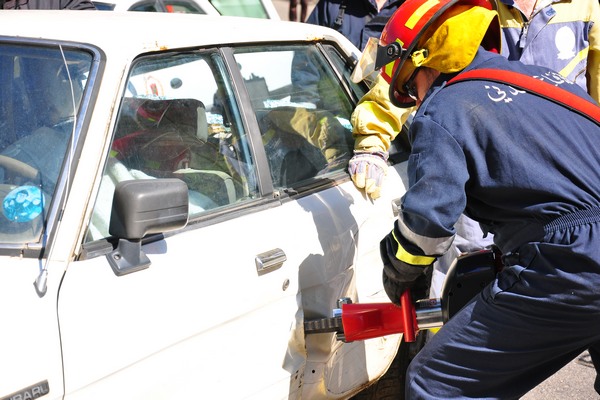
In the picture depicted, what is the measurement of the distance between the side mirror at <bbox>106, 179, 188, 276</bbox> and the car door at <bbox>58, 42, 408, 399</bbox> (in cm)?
3

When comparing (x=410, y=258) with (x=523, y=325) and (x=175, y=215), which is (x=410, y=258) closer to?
(x=523, y=325)

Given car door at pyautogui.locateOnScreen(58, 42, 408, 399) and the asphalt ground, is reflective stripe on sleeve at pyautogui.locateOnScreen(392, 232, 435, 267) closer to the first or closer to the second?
car door at pyautogui.locateOnScreen(58, 42, 408, 399)

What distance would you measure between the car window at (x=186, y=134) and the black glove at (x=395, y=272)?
1.63ft

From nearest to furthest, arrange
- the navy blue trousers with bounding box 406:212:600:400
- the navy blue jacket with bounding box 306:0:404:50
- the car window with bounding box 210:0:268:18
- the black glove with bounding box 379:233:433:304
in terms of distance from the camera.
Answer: the navy blue trousers with bounding box 406:212:600:400 → the black glove with bounding box 379:233:433:304 → the navy blue jacket with bounding box 306:0:404:50 → the car window with bounding box 210:0:268:18

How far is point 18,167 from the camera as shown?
7.52 ft

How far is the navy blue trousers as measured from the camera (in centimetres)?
229

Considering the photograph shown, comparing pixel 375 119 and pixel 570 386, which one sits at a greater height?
pixel 375 119

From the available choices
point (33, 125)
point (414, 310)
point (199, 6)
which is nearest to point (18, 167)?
point (33, 125)

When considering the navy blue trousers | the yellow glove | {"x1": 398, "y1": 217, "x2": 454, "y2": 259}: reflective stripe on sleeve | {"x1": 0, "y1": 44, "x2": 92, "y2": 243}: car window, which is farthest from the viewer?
the yellow glove

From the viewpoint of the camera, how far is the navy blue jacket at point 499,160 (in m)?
2.32

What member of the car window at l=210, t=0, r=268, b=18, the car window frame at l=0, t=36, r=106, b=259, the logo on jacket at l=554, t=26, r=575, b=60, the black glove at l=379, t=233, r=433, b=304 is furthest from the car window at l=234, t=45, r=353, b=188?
the car window at l=210, t=0, r=268, b=18

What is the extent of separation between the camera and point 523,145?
92.2 inches

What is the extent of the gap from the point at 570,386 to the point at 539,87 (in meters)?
2.24

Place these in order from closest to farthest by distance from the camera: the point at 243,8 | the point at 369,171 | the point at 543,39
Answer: the point at 369,171, the point at 543,39, the point at 243,8
